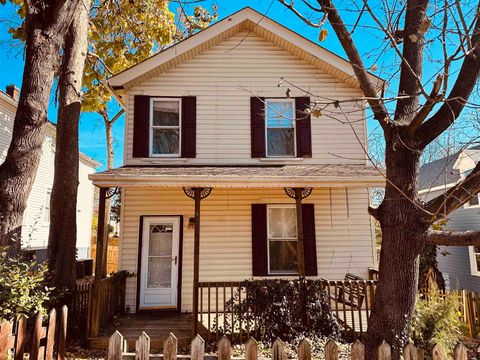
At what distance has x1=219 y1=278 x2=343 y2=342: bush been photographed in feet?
20.1

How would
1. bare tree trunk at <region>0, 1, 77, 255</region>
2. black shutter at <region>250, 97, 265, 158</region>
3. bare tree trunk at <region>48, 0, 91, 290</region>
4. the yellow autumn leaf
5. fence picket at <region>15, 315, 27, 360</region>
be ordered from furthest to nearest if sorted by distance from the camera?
black shutter at <region>250, 97, 265, 158</region> < bare tree trunk at <region>48, 0, 91, 290</region> < bare tree trunk at <region>0, 1, 77, 255</region> < the yellow autumn leaf < fence picket at <region>15, 315, 27, 360</region>

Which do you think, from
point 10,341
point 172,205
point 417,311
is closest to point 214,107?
point 172,205

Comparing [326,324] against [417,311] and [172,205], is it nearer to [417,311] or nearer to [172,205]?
[417,311]

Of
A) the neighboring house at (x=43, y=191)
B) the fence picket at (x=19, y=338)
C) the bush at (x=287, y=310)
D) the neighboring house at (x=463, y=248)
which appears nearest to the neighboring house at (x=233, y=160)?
the bush at (x=287, y=310)

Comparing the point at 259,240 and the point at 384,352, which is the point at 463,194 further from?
the point at 259,240

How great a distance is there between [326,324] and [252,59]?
7149mm

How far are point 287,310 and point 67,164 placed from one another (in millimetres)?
5506

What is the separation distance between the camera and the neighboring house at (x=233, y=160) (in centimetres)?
833

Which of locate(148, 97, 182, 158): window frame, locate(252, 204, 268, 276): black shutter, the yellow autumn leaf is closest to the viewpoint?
the yellow autumn leaf

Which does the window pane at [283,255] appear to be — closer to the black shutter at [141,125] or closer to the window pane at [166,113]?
the black shutter at [141,125]

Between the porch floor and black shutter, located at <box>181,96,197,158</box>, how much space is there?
4.06 metres

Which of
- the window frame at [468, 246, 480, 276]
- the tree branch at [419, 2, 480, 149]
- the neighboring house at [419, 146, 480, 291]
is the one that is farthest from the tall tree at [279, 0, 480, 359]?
the window frame at [468, 246, 480, 276]

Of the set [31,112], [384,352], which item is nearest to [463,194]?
[384,352]

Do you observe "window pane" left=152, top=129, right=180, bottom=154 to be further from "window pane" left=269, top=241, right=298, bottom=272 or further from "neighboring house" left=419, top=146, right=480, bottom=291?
"neighboring house" left=419, top=146, right=480, bottom=291
